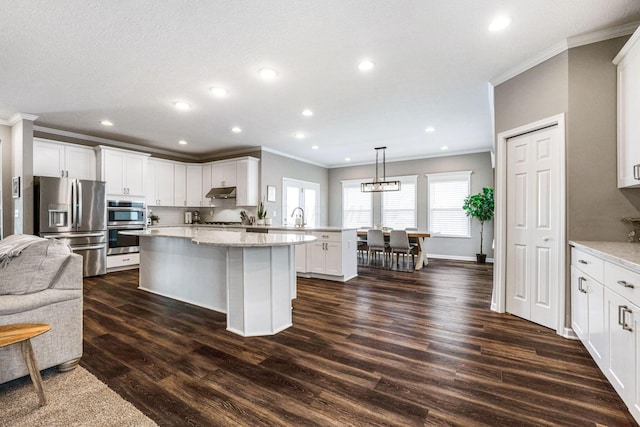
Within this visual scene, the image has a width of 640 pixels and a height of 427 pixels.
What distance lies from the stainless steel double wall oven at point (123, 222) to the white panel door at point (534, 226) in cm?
649

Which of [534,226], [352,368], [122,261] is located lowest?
[352,368]

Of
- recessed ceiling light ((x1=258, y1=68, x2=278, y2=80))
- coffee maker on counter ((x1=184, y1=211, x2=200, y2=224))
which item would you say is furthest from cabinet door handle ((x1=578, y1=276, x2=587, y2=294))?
coffee maker on counter ((x1=184, y1=211, x2=200, y2=224))

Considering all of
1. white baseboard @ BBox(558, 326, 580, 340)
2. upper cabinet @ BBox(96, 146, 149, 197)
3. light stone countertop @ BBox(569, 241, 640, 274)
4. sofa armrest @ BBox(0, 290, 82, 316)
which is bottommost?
white baseboard @ BBox(558, 326, 580, 340)

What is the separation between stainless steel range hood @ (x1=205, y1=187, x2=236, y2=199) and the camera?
672 centimetres

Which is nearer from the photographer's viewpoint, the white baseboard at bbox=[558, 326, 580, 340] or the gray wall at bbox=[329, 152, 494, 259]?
the white baseboard at bbox=[558, 326, 580, 340]

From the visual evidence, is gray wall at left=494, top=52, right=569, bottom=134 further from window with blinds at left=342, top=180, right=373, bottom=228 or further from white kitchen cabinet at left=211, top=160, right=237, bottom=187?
white kitchen cabinet at left=211, top=160, right=237, bottom=187

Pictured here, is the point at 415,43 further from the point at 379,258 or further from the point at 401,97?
the point at 379,258

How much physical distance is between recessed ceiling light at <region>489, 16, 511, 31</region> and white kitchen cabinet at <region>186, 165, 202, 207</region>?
6.81 m

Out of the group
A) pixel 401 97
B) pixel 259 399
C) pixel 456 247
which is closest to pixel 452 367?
pixel 259 399

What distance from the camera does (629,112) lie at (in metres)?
2.31

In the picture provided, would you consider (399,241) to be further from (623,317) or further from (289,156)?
(623,317)

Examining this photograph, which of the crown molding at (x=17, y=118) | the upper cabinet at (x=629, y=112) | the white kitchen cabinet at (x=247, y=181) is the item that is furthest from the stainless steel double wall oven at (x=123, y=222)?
the upper cabinet at (x=629, y=112)

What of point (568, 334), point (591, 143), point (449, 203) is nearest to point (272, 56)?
point (591, 143)

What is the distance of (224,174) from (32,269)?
17.0 ft
